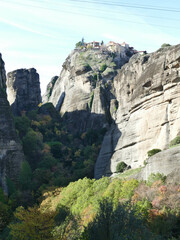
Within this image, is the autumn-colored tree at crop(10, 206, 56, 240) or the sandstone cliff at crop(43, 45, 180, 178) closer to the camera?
the autumn-colored tree at crop(10, 206, 56, 240)

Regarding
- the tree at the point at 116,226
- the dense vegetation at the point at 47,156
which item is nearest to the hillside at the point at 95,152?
the tree at the point at 116,226

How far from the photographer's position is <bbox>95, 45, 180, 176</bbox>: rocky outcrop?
39406 millimetres

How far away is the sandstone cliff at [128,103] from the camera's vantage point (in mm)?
40312

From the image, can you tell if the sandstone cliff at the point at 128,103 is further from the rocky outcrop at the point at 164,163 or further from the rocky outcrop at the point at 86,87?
the rocky outcrop at the point at 164,163

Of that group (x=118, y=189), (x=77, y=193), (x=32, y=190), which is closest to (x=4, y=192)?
(x=32, y=190)

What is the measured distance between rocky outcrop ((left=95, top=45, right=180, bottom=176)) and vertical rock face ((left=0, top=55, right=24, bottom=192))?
39.1ft

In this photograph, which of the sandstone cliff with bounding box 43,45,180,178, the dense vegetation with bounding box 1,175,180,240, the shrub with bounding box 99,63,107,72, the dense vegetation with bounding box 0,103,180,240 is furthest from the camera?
the shrub with bounding box 99,63,107,72

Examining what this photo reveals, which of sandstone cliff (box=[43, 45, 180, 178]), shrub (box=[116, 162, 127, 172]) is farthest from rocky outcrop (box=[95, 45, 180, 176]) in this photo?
shrub (box=[116, 162, 127, 172])

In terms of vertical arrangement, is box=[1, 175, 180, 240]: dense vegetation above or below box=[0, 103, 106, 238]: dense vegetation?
below

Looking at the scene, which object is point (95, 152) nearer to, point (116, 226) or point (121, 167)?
point (121, 167)

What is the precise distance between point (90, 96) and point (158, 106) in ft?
98.7

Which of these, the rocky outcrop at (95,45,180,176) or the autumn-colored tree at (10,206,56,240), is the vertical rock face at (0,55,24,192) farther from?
the autumn-colored tree at (10,206,56,240)

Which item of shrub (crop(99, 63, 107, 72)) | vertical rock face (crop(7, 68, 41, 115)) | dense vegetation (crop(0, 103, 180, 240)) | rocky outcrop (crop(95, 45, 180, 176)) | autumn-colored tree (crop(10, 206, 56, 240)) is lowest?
autumn-colored tree (crop(10, 206, 56, 240))

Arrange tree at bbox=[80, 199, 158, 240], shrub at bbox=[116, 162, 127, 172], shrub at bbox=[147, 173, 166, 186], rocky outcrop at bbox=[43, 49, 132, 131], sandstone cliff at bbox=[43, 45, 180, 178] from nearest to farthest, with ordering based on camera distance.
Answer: tree at bbox=[80, 199, 158, 240] → shrub at bbox=[147, 173, 166, 186] → sandstone cliff at bbox=[43, 45, 180, 178] → shrub at bbox=[116, 162, 127, 172] → rocky outcrop at bbox=[43, 49, 132, 131]
